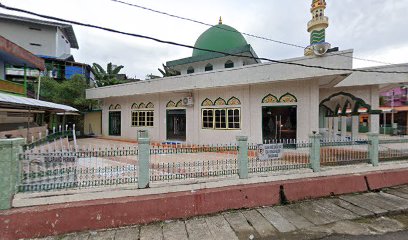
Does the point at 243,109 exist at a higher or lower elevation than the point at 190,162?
higher

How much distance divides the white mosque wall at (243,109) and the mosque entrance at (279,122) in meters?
0.23

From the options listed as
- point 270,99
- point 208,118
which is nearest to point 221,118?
point 208,118

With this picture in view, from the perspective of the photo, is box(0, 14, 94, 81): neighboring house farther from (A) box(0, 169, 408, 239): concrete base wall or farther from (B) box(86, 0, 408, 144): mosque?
(A) box(0, 169, 408, 239): concrete base wall

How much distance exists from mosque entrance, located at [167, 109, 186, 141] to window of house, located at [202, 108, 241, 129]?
61.7 inches

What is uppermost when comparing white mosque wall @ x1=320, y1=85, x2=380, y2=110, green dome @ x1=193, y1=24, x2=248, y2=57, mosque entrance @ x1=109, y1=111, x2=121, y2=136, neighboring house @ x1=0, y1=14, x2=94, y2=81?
neighboring house @ x1=0, y1=14, x2=94, y2=81

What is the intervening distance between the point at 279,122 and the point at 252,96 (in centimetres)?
169

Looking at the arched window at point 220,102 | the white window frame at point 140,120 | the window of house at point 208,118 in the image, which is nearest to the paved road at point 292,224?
the arched window at point 220,102

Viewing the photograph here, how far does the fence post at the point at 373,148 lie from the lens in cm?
615

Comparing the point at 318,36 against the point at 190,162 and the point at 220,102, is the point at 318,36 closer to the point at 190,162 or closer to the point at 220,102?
the point at 220,102

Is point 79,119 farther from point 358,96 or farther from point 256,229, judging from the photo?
point 358,96

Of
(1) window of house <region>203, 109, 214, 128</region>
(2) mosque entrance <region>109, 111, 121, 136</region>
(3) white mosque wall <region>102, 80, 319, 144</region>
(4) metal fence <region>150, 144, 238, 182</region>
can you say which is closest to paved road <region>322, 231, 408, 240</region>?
(4) metal fence <region>150, 144, 238, 182</region>

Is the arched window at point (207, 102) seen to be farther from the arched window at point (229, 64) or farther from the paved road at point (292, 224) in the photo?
the paved road at point (292, 224)

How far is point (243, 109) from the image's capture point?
1001cm

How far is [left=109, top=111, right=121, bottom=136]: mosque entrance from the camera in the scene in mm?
15477
